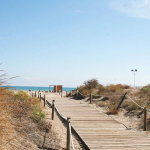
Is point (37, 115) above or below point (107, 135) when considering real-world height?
above

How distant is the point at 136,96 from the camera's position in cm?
1464

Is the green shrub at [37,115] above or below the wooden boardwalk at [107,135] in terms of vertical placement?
above

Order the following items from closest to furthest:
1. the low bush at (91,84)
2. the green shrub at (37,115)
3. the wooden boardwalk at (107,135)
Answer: the wooden boardwalk at (107,135), the green shrub at (37,115), the low bush at (91,84)

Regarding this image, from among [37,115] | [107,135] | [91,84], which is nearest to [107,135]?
[107,135]

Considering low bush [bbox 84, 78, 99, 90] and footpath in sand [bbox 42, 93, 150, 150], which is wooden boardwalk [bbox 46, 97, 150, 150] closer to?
footpath in sand [bbox 42, 93, 150, 150]

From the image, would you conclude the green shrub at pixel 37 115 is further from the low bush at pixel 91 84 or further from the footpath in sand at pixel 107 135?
the low bush at pixel 91 84

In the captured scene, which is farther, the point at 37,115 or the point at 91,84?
the point at 91,84

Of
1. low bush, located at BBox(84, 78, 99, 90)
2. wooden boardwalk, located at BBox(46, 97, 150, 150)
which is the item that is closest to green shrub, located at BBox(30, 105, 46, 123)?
wooden boardwalk, located at BBox(46, 97, 150, 150)

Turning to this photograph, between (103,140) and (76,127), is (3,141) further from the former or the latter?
(76,127)

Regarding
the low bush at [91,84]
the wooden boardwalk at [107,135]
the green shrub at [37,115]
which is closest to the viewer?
the wooden boardwalk at [107,135]

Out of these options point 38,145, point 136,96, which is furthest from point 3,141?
point 136,96

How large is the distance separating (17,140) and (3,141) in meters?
0.81

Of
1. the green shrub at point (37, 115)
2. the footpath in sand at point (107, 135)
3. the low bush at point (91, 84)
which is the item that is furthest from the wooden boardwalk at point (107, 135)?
the low bush at point (91, 84)

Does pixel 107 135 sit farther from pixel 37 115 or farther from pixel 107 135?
pixel 37 115
